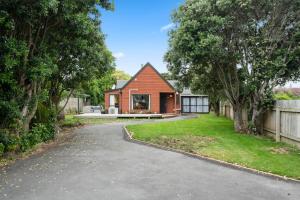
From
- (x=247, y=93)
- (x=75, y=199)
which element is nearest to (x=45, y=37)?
(x=75, y=199)

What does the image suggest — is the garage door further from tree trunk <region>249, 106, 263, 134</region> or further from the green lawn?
the green lawn

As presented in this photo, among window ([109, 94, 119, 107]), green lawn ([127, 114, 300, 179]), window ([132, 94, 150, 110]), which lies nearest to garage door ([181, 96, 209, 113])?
window ([132, 94, 150, 110])

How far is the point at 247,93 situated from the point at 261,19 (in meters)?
3.45

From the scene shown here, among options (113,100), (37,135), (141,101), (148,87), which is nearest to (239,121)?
(37,135)

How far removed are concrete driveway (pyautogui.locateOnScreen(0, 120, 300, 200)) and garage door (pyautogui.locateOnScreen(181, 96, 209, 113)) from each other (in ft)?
94.7

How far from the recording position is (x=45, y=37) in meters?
12.1

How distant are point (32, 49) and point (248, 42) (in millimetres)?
9326

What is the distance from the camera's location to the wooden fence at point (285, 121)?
1088cm

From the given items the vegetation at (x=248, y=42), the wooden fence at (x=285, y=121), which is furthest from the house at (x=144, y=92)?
the wooden fence at (x=285, y=121)

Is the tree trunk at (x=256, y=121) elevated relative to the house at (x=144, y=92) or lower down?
lower down

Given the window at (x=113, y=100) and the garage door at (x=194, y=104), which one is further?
the garage door at (x=194, y=104)

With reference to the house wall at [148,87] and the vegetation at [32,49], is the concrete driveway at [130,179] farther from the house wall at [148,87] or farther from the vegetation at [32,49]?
the house wall at [148,87]

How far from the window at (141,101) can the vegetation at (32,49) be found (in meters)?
19.1

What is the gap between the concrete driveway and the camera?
239 inches
